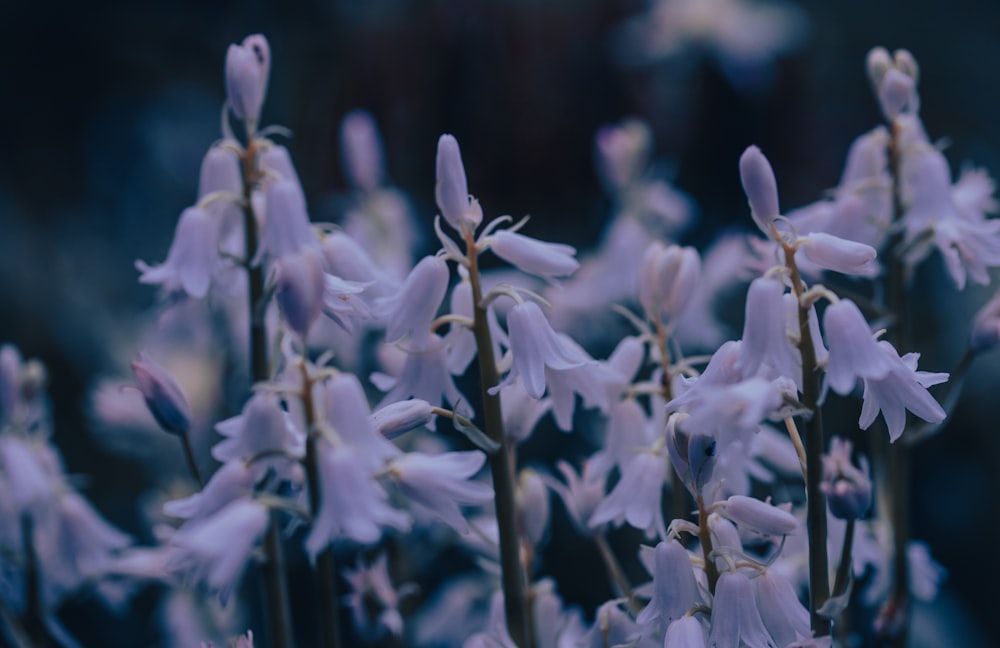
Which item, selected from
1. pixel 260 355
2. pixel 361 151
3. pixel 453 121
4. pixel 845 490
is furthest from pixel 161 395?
A: pixel 453 121

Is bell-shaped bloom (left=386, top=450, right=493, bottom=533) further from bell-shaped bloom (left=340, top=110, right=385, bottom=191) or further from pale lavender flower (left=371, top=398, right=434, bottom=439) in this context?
bell-shaped bloom (left=340, top=110, right=385, bottom=191)

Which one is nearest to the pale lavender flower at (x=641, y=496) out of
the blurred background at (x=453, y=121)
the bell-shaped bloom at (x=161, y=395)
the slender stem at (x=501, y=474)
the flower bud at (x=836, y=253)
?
the slender stem at (x=501, y=474)

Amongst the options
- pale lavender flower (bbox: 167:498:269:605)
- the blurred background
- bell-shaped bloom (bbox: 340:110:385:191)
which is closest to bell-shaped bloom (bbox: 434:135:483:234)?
pale lavender flower (bbox: 167:498:269:605)

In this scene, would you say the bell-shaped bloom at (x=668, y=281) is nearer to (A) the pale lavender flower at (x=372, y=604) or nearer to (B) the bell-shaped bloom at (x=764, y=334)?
(B) the bell-shaped bloom at (x=764, y=334)

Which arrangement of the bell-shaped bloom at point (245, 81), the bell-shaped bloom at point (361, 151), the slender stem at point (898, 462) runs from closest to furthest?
the bell-shaped bloom at point (245, 81)
the slender stem at point (898, 462)
the bell-shaped bloom at point (361, 151)

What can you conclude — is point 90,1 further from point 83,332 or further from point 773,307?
point 773,307

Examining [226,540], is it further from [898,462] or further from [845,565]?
[898,462]
